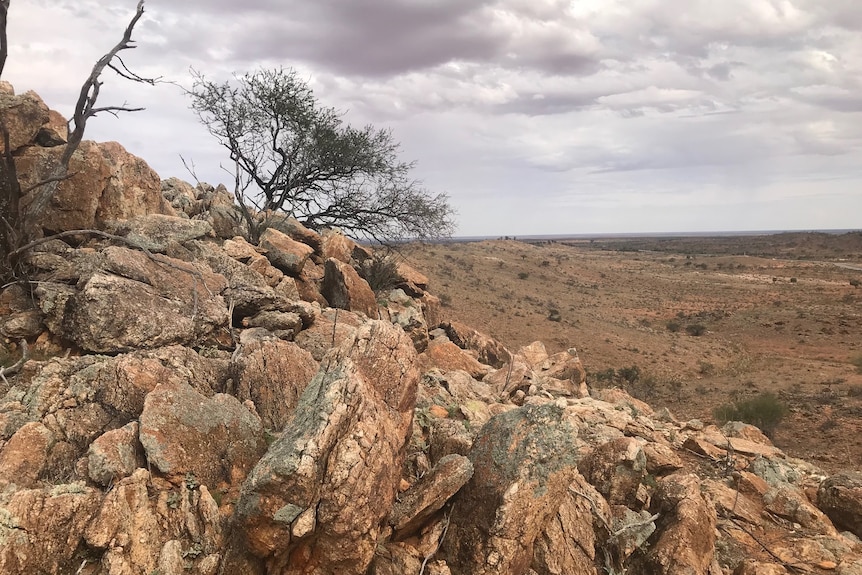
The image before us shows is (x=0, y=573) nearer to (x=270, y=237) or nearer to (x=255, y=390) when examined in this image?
(x=255, y=390)

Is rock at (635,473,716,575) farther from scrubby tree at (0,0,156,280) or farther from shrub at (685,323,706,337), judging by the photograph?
shrub at (685,323,706,337)

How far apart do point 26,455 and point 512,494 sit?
4791 mm

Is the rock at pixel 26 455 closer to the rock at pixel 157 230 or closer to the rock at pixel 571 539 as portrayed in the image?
the rock at pixel 157 230

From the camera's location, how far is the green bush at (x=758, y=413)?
16.7 m

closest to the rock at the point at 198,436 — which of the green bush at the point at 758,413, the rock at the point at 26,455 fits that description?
the rock at the point at 26,455

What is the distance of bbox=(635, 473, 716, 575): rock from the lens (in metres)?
5.62

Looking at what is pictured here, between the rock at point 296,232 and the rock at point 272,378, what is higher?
the rock at point 296,232

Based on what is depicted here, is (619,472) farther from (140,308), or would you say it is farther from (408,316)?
(408,316)

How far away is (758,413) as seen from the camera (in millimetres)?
16938

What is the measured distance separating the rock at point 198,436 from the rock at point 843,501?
855 cm

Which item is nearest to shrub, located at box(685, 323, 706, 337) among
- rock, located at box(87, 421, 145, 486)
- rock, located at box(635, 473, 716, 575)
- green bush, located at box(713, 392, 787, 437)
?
green bush, located at box(713, 392, 787, 437)

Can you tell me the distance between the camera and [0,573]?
12.4 feet

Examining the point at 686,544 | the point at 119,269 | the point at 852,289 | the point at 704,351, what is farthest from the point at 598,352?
the point at 852,289

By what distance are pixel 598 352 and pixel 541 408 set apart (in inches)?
878
